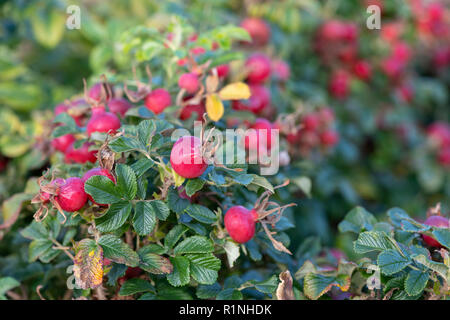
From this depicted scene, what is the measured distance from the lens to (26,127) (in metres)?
1.31

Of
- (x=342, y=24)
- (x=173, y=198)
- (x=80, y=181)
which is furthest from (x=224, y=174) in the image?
(x=342, y=24)

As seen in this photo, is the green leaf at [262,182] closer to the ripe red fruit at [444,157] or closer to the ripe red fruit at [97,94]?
the ripe red fruit at [97,94]

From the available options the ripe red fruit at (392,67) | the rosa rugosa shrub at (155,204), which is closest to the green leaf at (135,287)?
the rosa rugosa shrub at (155,204)

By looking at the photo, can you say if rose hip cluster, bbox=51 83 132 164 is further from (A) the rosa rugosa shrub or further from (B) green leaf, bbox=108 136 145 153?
(B) green leaf, bbox=108 136 145 153

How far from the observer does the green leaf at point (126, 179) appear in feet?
2.46

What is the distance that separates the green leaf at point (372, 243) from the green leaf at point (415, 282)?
52 millimetres

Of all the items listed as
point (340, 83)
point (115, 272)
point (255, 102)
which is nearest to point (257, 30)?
point (340, 83)

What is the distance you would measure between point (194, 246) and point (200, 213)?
0.18ft

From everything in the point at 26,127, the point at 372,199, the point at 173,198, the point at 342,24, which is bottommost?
the point at 372,199

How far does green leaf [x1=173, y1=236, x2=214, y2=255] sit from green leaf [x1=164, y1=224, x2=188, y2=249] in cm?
1

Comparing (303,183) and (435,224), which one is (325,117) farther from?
(435,224)

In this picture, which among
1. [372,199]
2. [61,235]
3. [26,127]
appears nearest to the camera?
[61,235]

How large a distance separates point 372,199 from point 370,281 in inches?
59.4
